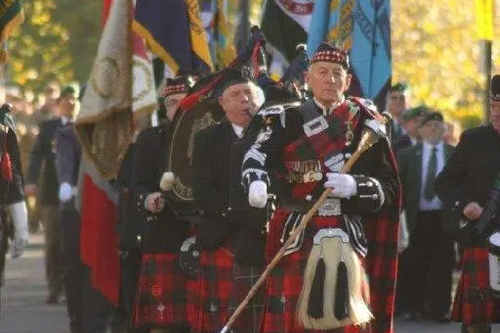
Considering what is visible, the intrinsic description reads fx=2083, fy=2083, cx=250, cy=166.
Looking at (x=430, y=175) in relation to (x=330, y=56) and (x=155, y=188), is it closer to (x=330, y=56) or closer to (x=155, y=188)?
(x=155, y=188)

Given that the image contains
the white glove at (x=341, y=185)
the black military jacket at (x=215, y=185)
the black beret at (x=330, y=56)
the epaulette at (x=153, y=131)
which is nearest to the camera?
the white glove at (x=341, y=185)

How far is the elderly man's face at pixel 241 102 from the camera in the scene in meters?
12.4

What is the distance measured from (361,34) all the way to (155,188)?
1.97 meters

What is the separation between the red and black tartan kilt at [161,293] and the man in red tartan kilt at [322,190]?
2954 millimetres

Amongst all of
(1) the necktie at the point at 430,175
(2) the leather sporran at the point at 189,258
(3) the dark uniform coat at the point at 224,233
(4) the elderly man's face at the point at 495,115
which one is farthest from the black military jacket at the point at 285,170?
(1) the necktie at the point at 430,175

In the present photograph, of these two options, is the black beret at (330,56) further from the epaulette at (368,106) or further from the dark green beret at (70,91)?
the dark green beret at (70,91)

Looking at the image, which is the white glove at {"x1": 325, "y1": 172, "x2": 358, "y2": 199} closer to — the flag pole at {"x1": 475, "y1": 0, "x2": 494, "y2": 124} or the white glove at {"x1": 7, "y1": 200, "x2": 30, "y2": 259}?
the white glove at {"x1": 7, "y1": 200, "x2": 30, "y2": 259}

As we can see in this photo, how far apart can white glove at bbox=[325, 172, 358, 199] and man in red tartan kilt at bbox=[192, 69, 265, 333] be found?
52.3 inches

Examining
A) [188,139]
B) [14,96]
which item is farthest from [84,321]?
[14,96]

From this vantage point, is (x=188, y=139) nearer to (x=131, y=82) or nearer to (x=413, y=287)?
(x=131, y=82)

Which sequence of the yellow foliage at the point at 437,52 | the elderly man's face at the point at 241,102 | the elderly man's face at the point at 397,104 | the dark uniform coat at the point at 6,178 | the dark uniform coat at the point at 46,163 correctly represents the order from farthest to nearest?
the yellow foliage at the point at 437,52 → the dark uniform coat at the point at 46,163 → the elderly man's face at the point at 397,104 → the dark uniform coat at the point at 6,178 → the elderly man's face at the point at 241,102

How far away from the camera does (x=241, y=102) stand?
12445mm

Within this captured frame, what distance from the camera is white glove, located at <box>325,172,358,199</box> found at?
10.6 metres

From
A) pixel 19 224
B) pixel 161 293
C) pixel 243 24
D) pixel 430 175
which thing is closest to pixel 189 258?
pixel 161 293
